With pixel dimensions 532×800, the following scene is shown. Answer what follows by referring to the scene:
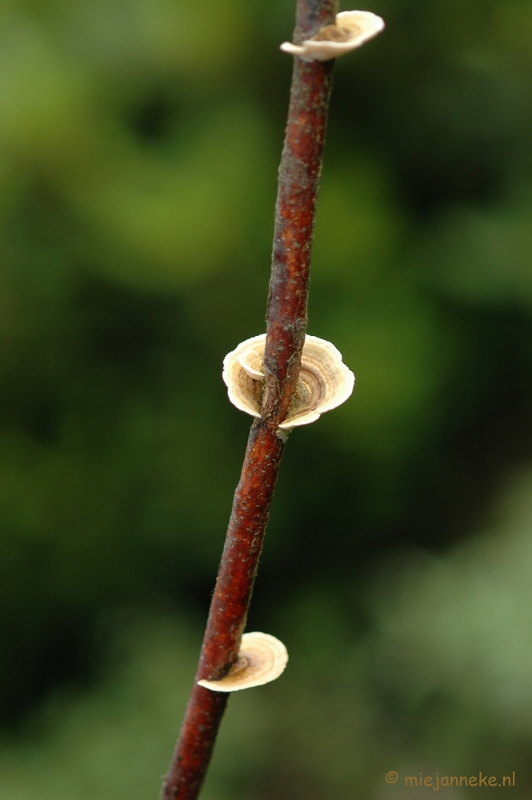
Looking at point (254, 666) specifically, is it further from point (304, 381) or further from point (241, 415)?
point (241, 415)

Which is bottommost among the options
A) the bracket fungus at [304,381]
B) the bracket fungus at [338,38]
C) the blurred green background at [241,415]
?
the blurred green background at [241,415]

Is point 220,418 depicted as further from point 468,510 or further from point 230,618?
point 230,618

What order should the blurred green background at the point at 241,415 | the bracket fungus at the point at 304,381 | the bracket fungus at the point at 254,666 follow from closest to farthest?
1. the bracket fungus at the point at 304,381
2. the bracket fungus at the point at 254,666
3. the blurred green background at the point at 241,415

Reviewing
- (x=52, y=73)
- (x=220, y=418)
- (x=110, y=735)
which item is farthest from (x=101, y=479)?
(x=52, y=73)

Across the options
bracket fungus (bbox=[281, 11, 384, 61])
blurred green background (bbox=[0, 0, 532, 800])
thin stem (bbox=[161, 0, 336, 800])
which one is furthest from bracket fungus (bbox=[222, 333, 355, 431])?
blurred green background (bbox=[0, 0, 532, 800])

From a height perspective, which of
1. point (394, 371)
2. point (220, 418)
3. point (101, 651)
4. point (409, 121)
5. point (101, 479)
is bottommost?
point (101, 651)

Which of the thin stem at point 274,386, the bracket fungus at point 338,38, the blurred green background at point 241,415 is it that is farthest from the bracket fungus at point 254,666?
the blurred green background at point 241,415

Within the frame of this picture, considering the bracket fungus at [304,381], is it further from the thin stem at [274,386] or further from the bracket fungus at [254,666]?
the bracket fungus at [254,666]
